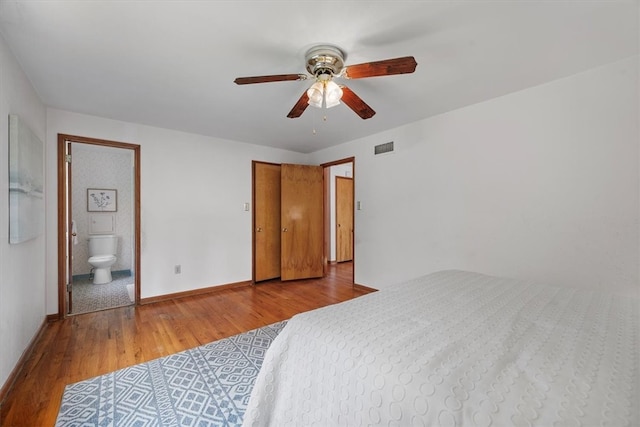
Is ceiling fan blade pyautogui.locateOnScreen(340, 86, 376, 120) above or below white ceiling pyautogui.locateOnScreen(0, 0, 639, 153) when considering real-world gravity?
below

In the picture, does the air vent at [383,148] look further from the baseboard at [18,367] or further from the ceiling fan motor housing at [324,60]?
the baseboard at [18,367]

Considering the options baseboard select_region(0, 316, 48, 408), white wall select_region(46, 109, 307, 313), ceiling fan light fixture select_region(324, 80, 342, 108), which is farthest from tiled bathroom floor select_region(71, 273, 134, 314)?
ceiling fan light fixture select_region(324, 80, 342, 108)

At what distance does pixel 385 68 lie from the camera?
157 centimetres

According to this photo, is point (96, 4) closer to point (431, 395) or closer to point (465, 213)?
point (431, 395)

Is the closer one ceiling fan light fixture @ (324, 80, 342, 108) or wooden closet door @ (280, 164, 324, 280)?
ceiling fan light fixture @ (324, 80, 342, 108)

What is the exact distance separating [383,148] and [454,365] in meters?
3.12

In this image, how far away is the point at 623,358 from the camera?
859mm

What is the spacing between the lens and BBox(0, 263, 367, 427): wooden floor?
64.5 inches

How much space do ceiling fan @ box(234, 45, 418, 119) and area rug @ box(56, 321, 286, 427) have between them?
6.61 ft

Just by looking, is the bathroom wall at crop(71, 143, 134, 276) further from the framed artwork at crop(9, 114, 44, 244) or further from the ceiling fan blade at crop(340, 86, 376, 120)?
the ceiling fan blade at crop(340, 86, 376, 120)

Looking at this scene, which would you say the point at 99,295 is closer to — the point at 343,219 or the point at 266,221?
the point at 266,221

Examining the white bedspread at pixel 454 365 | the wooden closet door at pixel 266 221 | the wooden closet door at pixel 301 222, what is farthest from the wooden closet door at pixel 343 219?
the white bedspread at pixel 454 365

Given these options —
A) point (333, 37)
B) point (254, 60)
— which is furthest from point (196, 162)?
point (333, 37)

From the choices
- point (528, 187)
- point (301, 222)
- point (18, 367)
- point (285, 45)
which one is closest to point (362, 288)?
point (301, 222)
